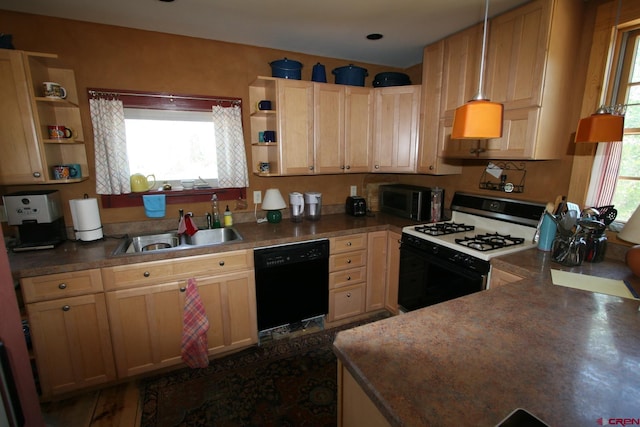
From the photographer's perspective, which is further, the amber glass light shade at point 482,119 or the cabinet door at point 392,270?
the cabinet door at point 392,270

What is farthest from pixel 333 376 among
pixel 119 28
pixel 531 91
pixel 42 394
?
pixel 119 28

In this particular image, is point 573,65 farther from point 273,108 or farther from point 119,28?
point 119,28

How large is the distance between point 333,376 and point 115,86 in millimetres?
2632

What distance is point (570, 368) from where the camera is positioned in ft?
2.91

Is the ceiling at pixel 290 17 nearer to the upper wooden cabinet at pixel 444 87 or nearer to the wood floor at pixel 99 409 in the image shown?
the upper wooden cabinet at pixel 444 87

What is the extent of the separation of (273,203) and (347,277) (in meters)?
0.91

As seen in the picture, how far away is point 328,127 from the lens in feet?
8.77

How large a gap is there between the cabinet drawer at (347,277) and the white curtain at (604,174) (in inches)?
65.1

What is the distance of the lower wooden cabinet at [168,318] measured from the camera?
1.96 m

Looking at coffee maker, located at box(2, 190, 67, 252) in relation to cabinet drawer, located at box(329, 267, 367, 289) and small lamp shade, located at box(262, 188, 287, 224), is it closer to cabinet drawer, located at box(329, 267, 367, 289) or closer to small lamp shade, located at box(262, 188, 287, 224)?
small lamp shade, located at box(262, 188, 287, 224)

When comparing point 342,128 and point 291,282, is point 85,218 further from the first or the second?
point 342,128

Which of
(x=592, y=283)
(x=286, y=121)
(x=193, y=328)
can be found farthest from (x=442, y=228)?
→ (x=193, y=328)

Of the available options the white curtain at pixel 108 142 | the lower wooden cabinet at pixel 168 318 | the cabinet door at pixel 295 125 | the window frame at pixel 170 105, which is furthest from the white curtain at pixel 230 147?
the lower wooden cabinet at pixel 168 318

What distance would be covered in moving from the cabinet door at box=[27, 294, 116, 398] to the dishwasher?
999 mm
